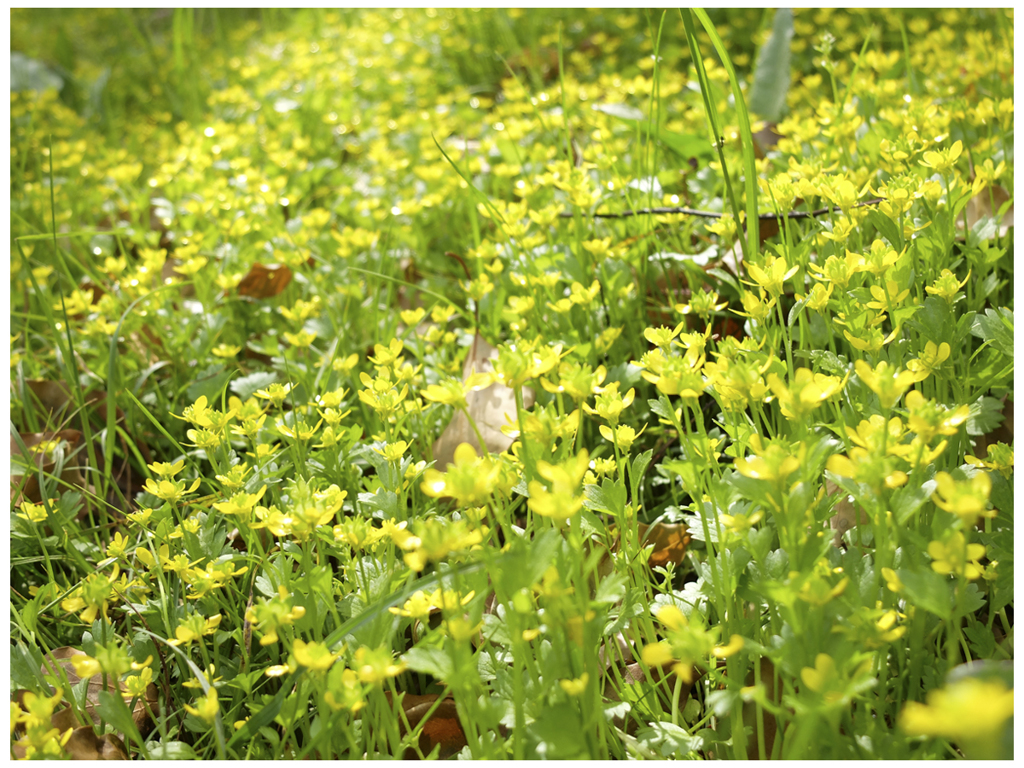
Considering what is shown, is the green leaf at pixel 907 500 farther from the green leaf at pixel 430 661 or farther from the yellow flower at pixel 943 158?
the yellow flower at pixel 943 158

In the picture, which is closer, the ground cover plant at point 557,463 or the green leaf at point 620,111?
the ground cover plant at point 557,463

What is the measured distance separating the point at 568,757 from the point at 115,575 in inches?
28.4

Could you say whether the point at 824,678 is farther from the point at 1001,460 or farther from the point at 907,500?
the point at 1001,460

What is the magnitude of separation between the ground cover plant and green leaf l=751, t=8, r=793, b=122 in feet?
0.03

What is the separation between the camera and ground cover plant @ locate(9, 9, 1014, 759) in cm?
85

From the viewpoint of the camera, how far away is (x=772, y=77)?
8.68 ft

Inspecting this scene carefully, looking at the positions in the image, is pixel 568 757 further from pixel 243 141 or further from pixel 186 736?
pixel 243 141

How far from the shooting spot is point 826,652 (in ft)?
2.72

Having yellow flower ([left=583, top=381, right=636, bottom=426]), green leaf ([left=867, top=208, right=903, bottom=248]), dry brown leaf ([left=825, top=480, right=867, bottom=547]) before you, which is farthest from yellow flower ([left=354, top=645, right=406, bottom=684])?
green leaf ([left=867, top=208, right=903, bottom=248])

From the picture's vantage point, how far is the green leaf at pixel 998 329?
113 centimetres

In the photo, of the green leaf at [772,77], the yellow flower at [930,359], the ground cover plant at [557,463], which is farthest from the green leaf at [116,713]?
the green leaf at [772,77]

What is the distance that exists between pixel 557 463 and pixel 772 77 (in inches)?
85.5

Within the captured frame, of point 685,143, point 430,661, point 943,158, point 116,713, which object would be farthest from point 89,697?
point 685,143

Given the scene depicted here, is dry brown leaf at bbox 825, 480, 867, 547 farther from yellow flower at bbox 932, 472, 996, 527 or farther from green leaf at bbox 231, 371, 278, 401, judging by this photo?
green leaf at bbox 231, 371, 278, 401
